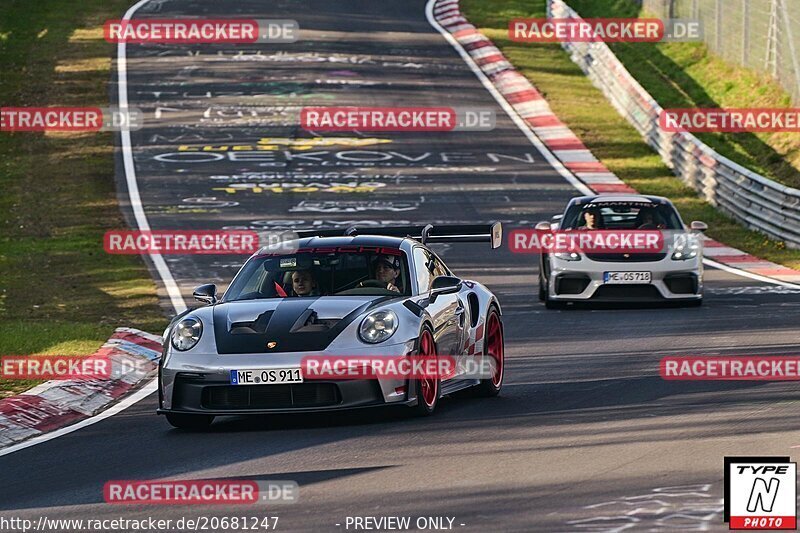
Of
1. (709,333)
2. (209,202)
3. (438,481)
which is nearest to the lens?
(438,481)

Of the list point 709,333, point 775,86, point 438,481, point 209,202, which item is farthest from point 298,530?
point 775,86

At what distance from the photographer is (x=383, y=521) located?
7684 mm

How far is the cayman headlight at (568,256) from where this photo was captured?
19.2m

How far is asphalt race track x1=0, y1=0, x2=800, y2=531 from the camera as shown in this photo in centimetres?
821

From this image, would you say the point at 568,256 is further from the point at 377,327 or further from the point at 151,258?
the point at 377,327

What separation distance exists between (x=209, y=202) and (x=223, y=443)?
64.0 feet

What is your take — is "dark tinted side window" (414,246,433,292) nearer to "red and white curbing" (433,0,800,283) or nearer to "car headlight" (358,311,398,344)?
"car headlight" (358,311,398,344)

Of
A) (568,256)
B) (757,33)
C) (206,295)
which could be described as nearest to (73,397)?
(206,295)

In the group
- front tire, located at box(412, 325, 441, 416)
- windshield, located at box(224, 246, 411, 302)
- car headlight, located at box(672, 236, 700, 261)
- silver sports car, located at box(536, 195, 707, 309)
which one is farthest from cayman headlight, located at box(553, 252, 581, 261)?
front tire, located at box(412, 325, 441, 416)

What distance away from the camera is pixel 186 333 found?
1112 centimetres

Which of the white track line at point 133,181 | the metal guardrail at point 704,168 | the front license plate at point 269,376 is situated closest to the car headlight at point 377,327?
the front license plate at point 269,376

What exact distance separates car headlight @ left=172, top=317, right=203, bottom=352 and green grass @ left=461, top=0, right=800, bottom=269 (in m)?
14.3

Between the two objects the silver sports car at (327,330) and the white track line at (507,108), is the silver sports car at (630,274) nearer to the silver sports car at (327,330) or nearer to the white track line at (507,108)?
the silver sports car at (327,330)

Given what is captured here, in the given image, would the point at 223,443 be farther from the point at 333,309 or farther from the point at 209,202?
the point at 209,202
